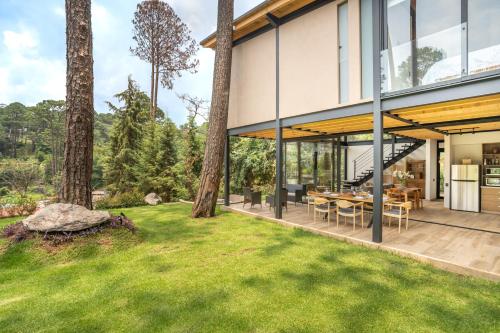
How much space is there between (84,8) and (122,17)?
10.9m

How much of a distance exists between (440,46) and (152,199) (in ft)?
37.5

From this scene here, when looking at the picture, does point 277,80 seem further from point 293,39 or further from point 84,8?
point 84,8

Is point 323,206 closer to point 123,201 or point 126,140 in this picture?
point 123,201

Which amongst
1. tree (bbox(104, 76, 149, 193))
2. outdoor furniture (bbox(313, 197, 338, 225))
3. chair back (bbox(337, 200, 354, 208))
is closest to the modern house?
chair back (bbox(337, 200, 354, 208))

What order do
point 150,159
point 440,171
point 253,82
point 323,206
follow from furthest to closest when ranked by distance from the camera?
point 150,159, point 440,171, point 253,82, point 323,206

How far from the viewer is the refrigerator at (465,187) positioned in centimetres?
835

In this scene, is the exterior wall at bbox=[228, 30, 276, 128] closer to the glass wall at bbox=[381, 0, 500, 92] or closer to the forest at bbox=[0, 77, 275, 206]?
the glass wall at bbox=[381, 0, 500, 92]

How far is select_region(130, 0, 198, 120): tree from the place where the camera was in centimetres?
1354

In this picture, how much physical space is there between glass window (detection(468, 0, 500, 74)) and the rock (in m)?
11.4

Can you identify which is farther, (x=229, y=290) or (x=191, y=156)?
(x=191, y=156)

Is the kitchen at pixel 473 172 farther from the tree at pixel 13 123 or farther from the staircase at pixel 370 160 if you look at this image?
the tree at pixel 13 123

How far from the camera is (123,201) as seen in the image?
35.5 feet

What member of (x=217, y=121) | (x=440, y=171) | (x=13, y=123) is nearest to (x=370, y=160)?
(x=440, y=171)

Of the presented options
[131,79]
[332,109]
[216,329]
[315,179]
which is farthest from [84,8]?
[315,179]
